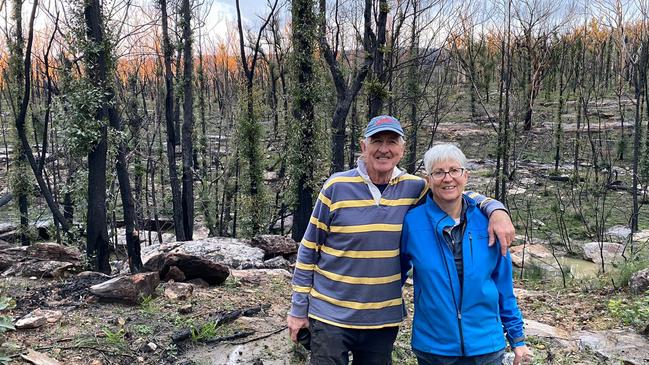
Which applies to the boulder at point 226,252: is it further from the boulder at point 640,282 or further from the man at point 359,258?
the man at point 359,258

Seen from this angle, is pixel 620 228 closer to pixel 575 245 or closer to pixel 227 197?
pixel 575 245

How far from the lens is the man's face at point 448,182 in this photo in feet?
7.59

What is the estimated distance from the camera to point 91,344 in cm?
388

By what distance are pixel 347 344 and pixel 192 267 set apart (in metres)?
3.86

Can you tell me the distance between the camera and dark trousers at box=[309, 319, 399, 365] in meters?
2.48

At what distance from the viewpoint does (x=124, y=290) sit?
4887mm

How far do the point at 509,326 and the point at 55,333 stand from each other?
3.59 m

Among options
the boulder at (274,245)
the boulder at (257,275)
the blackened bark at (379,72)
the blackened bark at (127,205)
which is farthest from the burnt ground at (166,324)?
the blackened bark at (379,72)

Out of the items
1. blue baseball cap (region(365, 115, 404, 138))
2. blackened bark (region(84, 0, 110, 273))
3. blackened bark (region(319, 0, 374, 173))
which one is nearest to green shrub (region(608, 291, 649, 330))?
blue baseball cap (region(365, 115, 404, 138))

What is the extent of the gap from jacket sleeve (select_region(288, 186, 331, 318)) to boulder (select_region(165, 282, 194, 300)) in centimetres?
296

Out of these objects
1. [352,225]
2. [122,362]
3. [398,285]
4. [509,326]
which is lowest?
[122,362]

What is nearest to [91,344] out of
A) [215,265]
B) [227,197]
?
[215,265]

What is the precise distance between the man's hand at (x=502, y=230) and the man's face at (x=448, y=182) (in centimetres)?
20

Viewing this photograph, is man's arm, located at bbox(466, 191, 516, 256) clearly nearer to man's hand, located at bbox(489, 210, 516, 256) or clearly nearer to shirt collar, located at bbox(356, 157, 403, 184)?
man's hand, located at bbox(489, 210, 516, 256)
